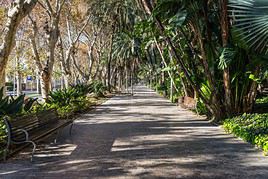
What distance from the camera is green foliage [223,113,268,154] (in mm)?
7923

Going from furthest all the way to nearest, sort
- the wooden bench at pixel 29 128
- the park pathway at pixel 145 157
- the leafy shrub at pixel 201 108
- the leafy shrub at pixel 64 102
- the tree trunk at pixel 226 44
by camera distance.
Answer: the leafy shrub at pixel 201 108, the leafy shrub at pixel 64 102, the tree trunk at pixel 226 44, the wooden bench at pixel 29 128, the park pathway at pixel 145 157

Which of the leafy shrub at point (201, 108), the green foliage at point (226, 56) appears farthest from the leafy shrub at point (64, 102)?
the green foliage at point (226, 56)

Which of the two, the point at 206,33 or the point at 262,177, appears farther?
the point at 206,33

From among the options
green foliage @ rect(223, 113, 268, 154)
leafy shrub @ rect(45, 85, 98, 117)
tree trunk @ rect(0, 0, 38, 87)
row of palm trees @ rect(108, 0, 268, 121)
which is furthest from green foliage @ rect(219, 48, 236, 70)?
leafy shrub @ rect(45, 85, 98, 117)

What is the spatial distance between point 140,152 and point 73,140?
7.84 feet

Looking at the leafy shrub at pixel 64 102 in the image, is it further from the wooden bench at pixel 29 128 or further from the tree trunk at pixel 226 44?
the tree trunk at pixel 226 44

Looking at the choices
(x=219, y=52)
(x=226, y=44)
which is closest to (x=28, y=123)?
(x=219, y=52)

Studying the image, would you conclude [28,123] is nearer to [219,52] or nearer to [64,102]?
[219,52]

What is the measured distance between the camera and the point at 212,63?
1230cm

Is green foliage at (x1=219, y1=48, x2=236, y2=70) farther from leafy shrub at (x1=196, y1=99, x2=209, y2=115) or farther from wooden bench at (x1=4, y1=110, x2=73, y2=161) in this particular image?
wooden bench at (x1=4, y1=110, x2=73, y2=161)

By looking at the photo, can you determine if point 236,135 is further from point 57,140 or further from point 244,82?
point 57,140

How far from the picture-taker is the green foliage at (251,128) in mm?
7923

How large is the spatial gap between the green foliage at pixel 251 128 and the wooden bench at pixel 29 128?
4.74 metres

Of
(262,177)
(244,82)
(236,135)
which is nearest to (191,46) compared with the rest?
(244,82)
